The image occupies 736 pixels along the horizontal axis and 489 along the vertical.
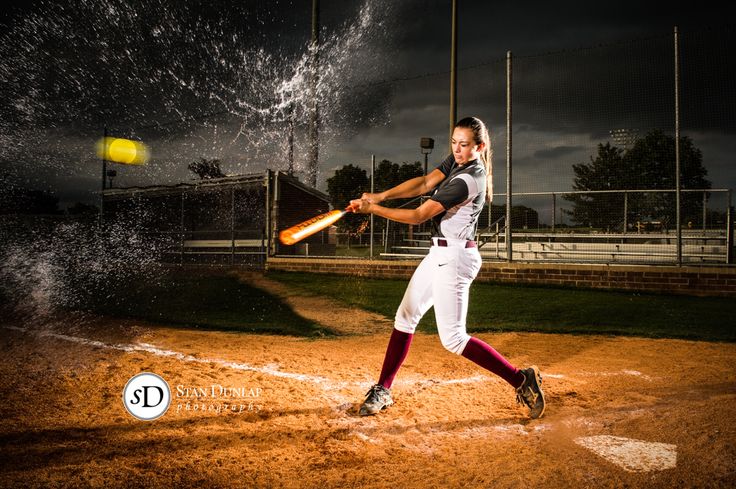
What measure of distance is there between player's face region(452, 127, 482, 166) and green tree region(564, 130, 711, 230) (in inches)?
315

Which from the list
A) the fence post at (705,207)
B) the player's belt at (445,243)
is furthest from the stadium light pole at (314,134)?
the player's belt at (445,243)

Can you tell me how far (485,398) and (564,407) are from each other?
0.59 metres

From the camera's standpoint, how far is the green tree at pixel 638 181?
9.66 metres

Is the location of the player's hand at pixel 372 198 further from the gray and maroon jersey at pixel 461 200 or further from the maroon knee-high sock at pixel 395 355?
the maroon knee-high sock at pixel 395 355

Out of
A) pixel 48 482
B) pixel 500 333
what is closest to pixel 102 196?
pixel 500 333

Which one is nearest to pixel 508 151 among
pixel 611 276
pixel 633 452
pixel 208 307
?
pixel 611 276

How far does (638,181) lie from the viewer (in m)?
10.7

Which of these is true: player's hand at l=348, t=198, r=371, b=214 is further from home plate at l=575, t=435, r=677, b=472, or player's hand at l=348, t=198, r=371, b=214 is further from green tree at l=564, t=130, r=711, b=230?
green tree at l=564, t=130, r=711, b=230

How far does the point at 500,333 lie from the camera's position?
21.7ft

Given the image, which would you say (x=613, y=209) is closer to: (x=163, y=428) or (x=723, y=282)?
(x=723, y=282)

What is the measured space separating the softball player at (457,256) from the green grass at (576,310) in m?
3.57

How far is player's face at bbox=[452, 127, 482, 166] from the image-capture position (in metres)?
3.20

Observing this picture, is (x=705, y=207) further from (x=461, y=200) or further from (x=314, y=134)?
(x=314, y=134)

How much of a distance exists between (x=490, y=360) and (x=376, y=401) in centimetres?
88
